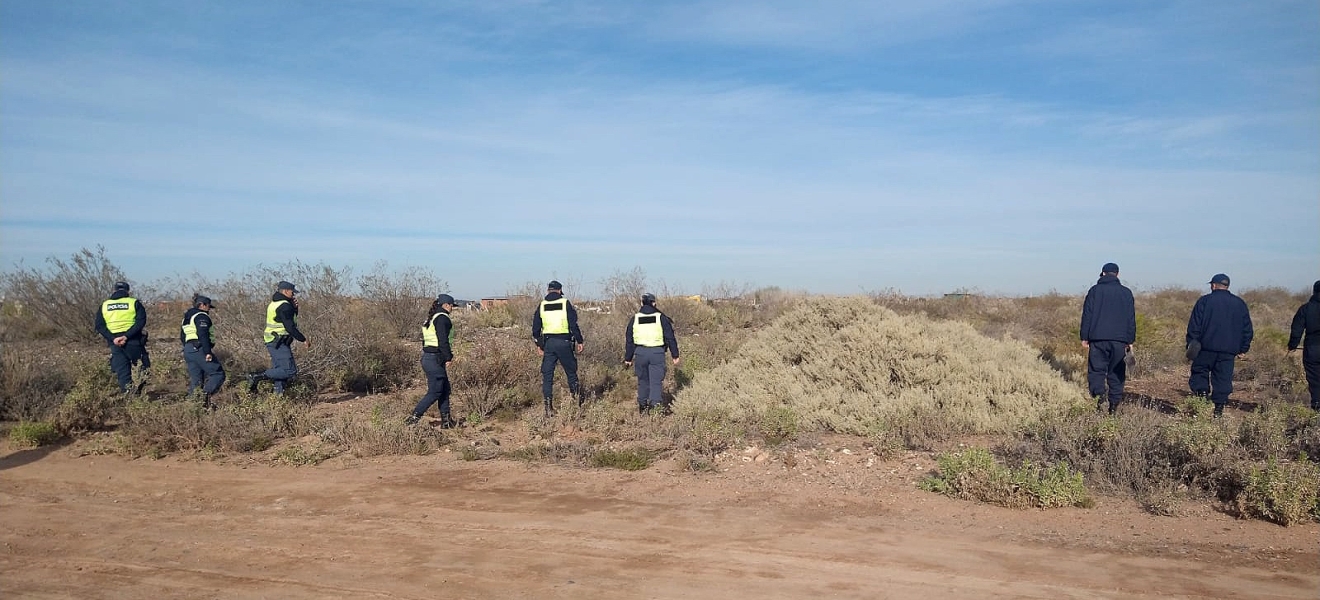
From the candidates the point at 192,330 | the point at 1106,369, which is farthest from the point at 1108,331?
the point at 192,330

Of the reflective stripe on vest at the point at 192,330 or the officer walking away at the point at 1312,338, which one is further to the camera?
the reflective stripe on vest at the point at 192,330

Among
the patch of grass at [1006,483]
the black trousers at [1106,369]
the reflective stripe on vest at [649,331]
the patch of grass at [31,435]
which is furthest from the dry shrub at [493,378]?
the black trousers at [1106,369]

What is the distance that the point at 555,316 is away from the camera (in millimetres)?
9945

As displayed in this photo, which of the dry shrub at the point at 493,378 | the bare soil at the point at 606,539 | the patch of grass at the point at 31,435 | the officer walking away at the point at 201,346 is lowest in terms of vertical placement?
the bare soil at the point at 606,539

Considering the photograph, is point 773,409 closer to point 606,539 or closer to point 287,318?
point 606,539

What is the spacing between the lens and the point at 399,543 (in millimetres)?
5504

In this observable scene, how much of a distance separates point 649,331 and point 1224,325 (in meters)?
6.58

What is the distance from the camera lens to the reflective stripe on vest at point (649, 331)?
9906 millimetres

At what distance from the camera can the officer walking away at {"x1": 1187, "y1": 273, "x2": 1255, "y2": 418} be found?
9117 mm

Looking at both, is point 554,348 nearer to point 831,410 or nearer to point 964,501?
point 831,410

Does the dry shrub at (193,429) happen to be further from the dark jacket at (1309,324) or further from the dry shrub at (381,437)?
the dark jacket at (1309,324)

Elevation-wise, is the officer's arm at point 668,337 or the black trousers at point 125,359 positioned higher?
the officer's arm at point 668,337

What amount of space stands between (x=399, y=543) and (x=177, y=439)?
4380mm

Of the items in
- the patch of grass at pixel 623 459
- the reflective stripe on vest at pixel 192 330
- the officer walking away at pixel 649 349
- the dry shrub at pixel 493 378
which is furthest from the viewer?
the dry shrub at pixel 493 378
